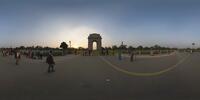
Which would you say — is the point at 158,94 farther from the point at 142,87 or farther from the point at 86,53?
the point at 86,53

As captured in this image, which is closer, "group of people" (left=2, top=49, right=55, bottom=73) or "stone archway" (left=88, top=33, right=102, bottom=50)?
"group of people" (left=2, top=49, right=55, bottom=73)

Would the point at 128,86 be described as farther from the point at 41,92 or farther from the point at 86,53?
the point at 86,53

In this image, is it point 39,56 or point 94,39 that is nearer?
point 39,56

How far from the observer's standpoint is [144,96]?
14008mm

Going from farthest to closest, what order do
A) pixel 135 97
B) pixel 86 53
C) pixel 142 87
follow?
pixel 86 53 → pixel 142 87 → pixel 135 97

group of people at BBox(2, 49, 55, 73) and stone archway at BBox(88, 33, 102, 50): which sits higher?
stone archway at BBox(88, 33, 102, 50)

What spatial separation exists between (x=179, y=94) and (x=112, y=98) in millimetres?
3147

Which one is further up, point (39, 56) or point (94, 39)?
point (94, 39)

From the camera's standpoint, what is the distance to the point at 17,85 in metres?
17.5

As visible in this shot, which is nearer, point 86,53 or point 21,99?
point 21,99

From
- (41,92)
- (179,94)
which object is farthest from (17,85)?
(179,94)

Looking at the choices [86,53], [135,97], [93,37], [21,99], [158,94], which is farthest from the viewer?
[93,37]

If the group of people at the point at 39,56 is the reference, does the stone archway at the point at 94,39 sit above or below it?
above

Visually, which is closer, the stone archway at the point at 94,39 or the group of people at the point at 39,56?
the group of people at the point at 39,56
